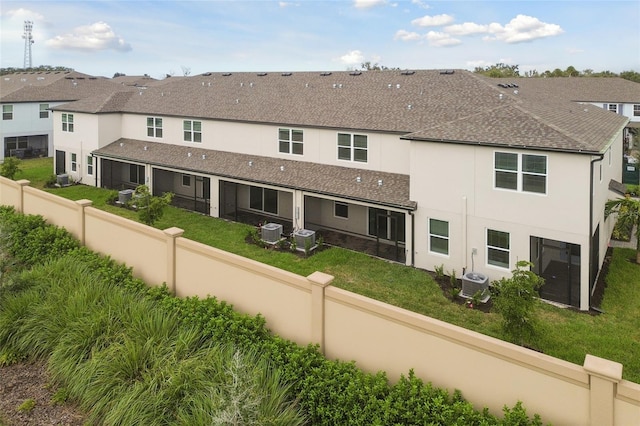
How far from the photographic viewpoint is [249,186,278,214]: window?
2567 centimetres

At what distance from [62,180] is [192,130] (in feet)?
38.3

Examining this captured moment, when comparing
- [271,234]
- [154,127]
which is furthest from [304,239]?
[154,127]

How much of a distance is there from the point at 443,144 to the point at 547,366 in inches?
454

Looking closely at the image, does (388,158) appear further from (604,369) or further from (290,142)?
(604,369)

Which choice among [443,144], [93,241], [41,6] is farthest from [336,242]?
[41,6]

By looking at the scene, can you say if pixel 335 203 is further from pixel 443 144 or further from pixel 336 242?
pixel 443 144

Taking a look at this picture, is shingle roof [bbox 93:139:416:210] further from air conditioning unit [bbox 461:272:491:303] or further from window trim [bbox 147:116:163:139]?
air conditioning unit [bbox 461:272:491:303]

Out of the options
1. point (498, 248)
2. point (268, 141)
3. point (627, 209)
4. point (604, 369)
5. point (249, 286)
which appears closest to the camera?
point (604, 369)

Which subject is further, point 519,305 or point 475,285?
point 475,285

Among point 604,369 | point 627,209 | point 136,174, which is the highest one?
point 136,174

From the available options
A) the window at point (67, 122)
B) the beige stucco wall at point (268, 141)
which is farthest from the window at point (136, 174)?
the window at point (67, 122)

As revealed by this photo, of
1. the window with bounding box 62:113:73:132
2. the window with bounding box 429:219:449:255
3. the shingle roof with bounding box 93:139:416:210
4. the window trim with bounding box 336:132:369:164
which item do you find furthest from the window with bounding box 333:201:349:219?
the window with bounding box 62:113:73:132

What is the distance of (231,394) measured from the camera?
6754 millimetres

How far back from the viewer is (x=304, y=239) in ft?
66.1
